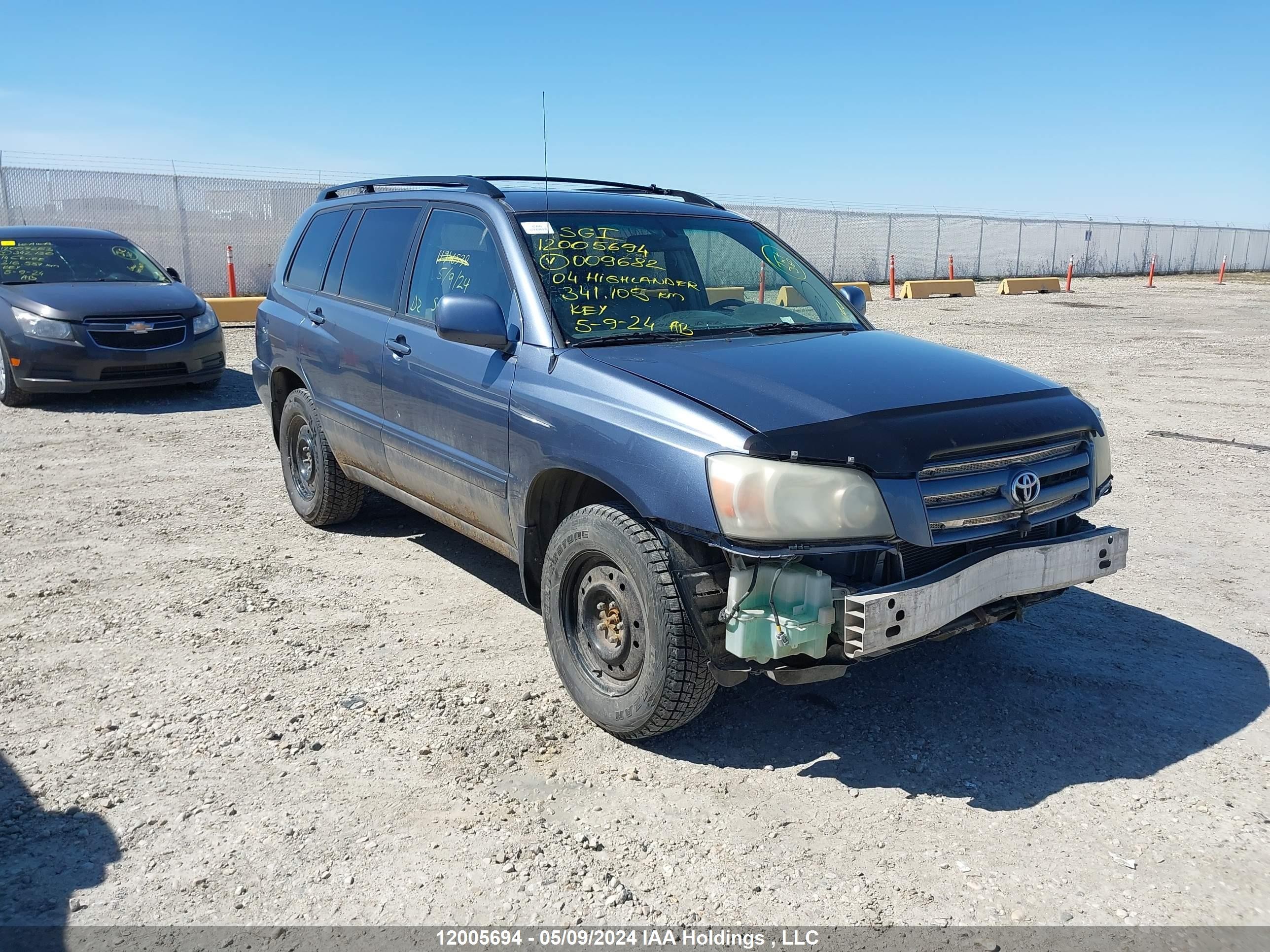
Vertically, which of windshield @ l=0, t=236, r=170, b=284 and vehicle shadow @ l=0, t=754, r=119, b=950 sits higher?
windshield @ l=0, t=236, r=170, b=284

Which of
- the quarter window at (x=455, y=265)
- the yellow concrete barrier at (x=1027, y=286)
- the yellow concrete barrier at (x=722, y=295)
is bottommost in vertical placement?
the yellow concrete barrier at (x=1027, y=286)

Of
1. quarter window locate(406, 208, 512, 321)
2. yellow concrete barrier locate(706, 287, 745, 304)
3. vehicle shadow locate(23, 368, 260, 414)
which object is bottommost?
vehicle shadow locate(23, 368, 260, 414)

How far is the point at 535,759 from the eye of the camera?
373 centimetres

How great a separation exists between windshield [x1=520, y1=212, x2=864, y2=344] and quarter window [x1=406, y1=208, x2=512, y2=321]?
0.21 m

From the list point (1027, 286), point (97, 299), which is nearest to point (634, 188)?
point (97, 299)

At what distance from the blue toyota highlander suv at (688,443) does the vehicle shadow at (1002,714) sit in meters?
0.49

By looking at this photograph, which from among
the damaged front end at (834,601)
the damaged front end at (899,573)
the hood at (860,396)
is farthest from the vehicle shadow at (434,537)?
the damaged front end at (899,573)

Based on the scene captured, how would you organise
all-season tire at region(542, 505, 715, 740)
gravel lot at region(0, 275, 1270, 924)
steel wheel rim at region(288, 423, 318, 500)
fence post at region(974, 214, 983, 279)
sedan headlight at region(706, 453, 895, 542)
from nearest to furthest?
gravel lot at region(0, 275, 1270, 924)
sedan headlight at region(706, 453, 895, 542)
all-season tire at region(542, 505, 715, 740)
steel wheel rim at region(288, 423, 318, 500)
fence post at region(974, 214, 983, 279)

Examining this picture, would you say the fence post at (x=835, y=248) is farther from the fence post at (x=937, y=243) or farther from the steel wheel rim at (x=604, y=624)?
the steel wheel rim at (x=604, y=624)

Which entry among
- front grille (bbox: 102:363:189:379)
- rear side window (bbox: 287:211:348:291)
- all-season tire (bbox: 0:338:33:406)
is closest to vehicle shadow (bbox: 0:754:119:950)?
rear side window (bbox: 287:211:348:291)

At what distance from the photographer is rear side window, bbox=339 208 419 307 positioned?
17.2 ft

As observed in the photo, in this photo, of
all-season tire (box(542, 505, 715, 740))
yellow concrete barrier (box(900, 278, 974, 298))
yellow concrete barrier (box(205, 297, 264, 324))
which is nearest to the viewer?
all-season tire (box(542, 505, 715, 740))

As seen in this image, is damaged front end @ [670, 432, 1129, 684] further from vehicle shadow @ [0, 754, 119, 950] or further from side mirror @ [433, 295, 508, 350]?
vehicle shadow @ [0, 754, 119, 950]

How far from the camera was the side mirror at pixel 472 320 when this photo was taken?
4.15 metres
